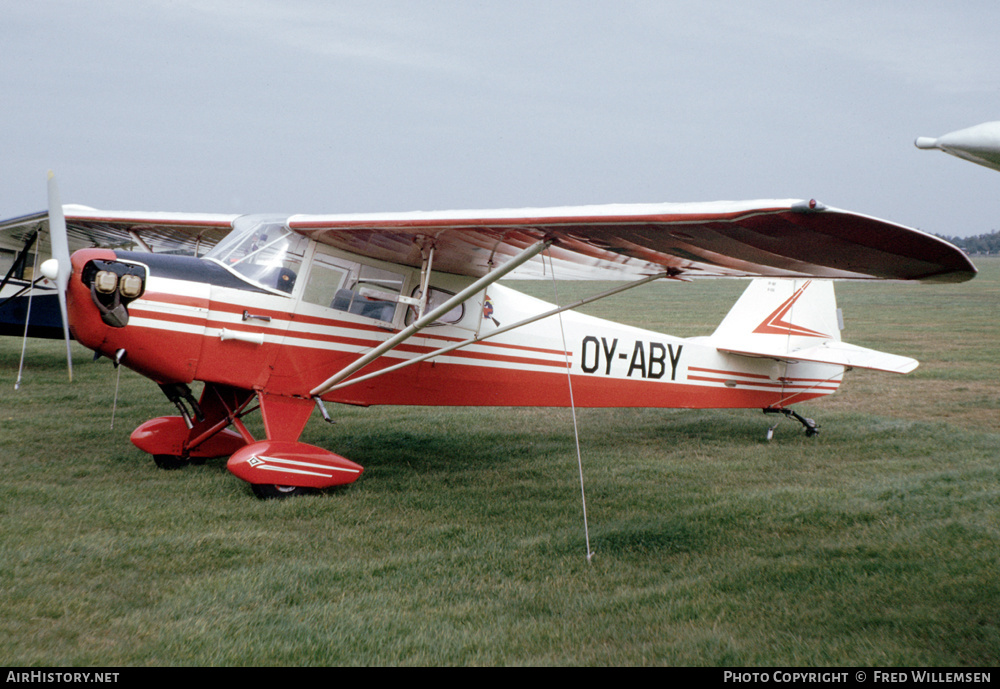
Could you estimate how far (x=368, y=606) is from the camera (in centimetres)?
387

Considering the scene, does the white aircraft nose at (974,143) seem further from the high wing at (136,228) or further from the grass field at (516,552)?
the high wing at (136,228)

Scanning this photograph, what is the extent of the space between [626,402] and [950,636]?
460 cm

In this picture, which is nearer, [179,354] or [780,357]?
[179,354]

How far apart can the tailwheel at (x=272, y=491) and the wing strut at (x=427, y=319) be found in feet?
2.97

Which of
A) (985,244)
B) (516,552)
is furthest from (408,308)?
(985,244)


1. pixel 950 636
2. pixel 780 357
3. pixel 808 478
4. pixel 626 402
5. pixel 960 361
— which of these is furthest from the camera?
pixel 960 361

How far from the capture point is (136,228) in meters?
8.89

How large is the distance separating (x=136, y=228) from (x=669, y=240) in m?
6.95

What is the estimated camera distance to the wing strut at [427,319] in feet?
16.4

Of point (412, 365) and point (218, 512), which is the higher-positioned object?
point (412, 365)

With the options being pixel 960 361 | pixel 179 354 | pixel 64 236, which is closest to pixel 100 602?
pixel 179 354

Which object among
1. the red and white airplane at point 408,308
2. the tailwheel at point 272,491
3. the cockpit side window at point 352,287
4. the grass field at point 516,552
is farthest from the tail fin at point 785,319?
the tailwheel at point 272,491

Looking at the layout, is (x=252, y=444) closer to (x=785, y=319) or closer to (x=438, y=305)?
(x=438, y=305)

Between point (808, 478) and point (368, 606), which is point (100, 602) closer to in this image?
point (368, 606)
